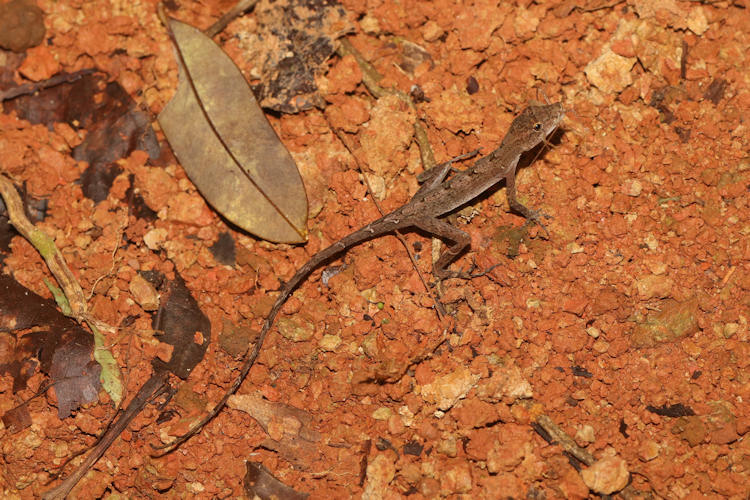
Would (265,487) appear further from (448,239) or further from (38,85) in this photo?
(38,85)

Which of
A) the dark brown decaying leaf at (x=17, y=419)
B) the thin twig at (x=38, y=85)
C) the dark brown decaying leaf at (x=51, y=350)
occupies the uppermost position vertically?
the thin twig at (x=38, y=85)

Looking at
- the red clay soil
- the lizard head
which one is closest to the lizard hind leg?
the red clay soil

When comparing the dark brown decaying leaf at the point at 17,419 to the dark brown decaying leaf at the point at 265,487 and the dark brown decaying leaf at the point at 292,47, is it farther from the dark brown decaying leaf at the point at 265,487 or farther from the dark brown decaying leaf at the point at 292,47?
the dark brown decaying leaf at the point at 292,47

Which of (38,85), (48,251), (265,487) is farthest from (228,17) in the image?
(265,487)

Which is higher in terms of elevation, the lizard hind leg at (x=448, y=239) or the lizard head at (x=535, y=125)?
the lizard head at (x=535, y=125)

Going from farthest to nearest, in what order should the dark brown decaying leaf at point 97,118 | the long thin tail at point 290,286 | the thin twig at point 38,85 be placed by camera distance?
the thin twig at point 38,85 < the dark brown decaying leaf at point 97,118 < the long thin tail at point 290,286

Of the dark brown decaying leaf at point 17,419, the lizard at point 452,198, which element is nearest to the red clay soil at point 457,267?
the dark brown decaying leaf at point 17,419
